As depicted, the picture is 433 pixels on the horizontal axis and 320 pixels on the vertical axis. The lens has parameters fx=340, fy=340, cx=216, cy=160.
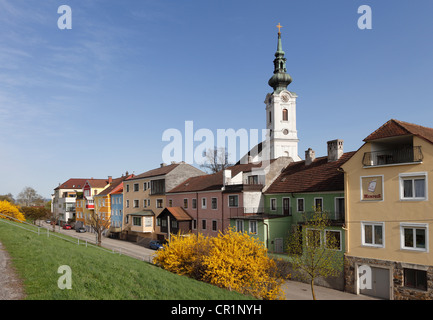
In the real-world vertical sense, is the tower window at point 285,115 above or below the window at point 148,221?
above

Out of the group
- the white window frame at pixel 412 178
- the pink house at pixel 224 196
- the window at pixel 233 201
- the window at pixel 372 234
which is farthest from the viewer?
the window at pixel 233 201

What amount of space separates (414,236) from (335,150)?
41.9ft

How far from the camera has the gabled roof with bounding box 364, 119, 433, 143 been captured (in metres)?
23.9

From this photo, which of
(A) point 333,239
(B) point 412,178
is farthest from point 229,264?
(B) point 412,178

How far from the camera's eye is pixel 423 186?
74.5 ft

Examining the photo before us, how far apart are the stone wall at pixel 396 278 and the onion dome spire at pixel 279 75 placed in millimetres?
49119

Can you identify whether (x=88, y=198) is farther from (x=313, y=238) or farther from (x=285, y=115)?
(x=313, y=238)

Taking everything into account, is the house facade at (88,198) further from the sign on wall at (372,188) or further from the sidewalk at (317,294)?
the sign on wall at (372,188)

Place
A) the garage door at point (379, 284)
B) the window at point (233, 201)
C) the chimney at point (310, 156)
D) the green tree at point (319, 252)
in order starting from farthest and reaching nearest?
the window at point (233, 201) < the chimney at point (310, 156) < the green tree at point (319, 252) < the garage door at point (379, 284)

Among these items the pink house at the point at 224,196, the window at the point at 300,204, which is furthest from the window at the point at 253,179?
the window at the point at 300,204

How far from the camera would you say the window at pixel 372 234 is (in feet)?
80.6

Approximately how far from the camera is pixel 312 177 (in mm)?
33750
